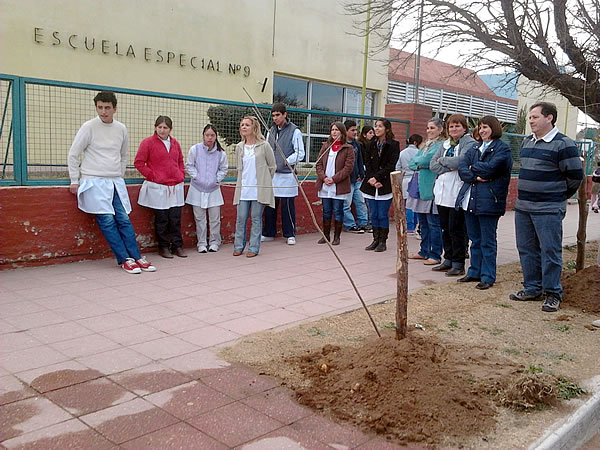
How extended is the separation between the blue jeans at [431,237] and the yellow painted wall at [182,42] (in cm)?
785

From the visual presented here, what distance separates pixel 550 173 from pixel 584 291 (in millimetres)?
1405

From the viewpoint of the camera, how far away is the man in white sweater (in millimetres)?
6918

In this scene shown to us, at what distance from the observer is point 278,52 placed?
1683 cm

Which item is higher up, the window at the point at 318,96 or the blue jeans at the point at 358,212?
the window at the point at 318,96

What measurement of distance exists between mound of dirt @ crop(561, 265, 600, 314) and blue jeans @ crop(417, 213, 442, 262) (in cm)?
172

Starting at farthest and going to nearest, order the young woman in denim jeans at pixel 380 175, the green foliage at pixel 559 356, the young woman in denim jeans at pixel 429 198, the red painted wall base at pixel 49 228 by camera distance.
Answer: the young woman in denim jeans at pixel 380 175
the young woman in denim jeans at pixel 429 198
the red painted wall base at pixel 49 228
the green foliage at pixel 559 356

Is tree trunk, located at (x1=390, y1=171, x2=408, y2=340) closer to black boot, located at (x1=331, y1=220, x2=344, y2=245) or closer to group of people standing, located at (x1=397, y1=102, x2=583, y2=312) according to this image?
group of people standing, located at (x1=397, y1=102, x2=583, y2=312)

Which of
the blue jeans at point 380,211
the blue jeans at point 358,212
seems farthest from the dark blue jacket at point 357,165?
the blue jeans at point 380,211

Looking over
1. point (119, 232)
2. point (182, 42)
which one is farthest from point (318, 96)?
point (119, 232)

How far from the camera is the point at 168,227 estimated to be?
7.98 m

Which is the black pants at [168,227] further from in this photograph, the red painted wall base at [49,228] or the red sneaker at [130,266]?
the red sneaker at [130,266]

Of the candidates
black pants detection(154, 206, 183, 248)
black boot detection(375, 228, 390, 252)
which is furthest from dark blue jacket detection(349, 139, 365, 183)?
black pants detection(154, 206, 183, 248)

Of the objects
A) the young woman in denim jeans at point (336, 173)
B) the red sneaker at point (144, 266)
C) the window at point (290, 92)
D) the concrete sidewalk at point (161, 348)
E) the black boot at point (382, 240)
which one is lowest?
the concrete sidewalk at point (161, 348)

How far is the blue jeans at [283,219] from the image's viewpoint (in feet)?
30.8
